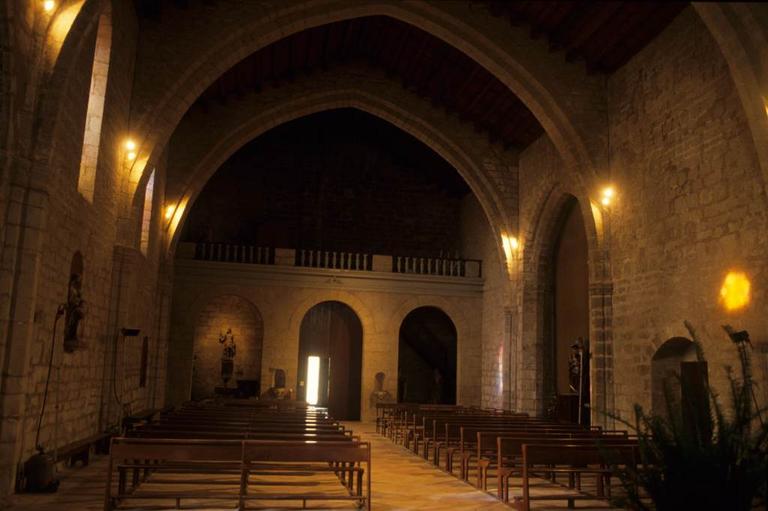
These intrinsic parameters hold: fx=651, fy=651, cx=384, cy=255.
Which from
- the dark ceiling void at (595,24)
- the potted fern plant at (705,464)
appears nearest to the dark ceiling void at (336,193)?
the dark ceiling void at (595,24)

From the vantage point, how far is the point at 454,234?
2286cm

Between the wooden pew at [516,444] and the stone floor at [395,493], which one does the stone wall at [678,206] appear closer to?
the wooden pew at [516,444]

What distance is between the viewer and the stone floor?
6.40 meters

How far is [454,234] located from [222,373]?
29.8 ft

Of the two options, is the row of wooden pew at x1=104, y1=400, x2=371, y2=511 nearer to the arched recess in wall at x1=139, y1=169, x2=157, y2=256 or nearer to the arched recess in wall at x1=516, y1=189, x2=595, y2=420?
the arched recess in wall at x1=139, y1=169, x2=157, y2=256

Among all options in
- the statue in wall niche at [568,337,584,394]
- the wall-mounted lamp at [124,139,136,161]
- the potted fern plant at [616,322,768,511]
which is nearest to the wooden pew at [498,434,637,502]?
the potted fern plant at [616,322,768,511]

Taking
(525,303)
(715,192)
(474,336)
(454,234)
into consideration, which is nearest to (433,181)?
(454,234)

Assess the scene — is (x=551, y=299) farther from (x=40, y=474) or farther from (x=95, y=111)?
(x=40, y=474)

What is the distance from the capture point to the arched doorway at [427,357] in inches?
839

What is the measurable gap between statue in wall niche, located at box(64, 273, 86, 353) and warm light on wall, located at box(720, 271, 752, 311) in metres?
8.70

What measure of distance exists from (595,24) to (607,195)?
10.1ft

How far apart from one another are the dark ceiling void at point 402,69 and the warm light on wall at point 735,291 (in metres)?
7.24

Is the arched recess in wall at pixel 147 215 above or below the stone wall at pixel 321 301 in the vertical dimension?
above

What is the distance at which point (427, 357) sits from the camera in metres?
21.7
